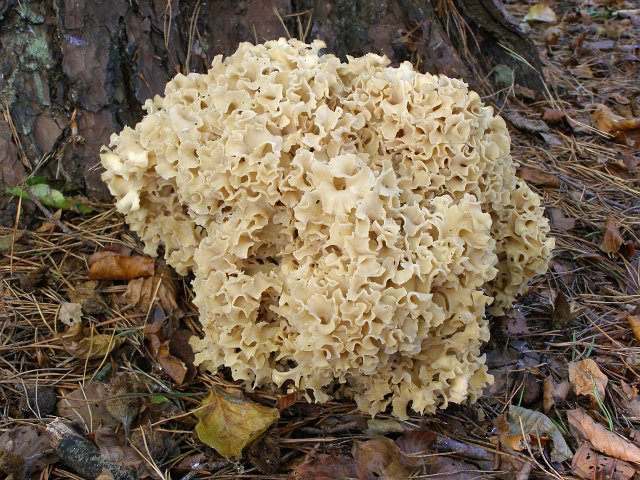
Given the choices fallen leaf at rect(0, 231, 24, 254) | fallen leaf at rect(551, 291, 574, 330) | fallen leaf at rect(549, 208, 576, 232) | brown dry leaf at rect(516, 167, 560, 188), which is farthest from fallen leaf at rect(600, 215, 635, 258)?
fallen leaf at rect(0, 231, 24, 254)

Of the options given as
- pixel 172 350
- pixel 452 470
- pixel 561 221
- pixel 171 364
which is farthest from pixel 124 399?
pixel 561 221

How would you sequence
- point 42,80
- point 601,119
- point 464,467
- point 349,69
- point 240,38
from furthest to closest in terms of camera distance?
point 601,119
point 240,38
point 42,80
point 349,69
point 464,467

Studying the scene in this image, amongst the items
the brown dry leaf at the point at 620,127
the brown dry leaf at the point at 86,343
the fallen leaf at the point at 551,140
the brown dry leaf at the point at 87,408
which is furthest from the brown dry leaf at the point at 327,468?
the brown dry leaf at the point at 620,127

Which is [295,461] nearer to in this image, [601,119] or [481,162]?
[481,162]

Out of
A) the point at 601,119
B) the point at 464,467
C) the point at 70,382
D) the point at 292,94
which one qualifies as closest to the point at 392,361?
the point at 464,467

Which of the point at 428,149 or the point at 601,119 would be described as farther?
the point at 601,119

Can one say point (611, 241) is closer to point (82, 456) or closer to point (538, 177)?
point (538, 177)
